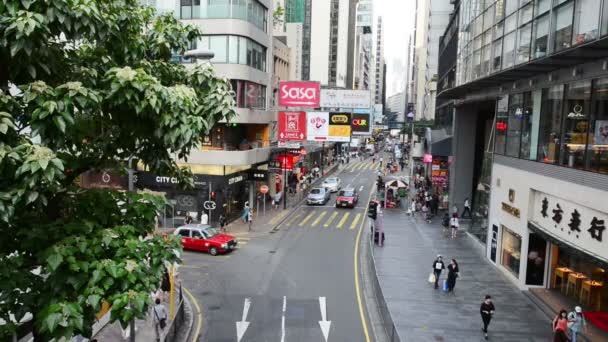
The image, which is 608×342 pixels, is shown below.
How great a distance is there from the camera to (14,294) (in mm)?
6496

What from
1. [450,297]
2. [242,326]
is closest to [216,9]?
[242,326]

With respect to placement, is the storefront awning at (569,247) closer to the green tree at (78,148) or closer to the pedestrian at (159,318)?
the green tree at (78,148)

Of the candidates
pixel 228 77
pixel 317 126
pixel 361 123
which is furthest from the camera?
pixel 361 123

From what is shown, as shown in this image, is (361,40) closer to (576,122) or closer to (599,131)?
(576,122)

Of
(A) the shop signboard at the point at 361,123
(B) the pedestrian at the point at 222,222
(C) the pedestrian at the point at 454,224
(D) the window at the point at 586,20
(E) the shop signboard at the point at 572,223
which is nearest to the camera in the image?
(D) the window at the point at 586,20

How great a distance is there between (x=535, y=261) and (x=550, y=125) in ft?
18.3

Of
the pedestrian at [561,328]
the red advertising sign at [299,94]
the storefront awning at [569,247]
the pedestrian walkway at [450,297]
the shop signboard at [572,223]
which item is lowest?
the pedestrian walkway at [450,297]

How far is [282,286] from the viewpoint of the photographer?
21.2 metres

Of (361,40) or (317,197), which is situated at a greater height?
(361,40)

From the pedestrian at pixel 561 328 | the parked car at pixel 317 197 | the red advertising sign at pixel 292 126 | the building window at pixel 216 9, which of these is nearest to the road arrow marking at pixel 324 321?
the pedestrian at pixel 561 328

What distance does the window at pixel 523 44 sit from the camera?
18531mm

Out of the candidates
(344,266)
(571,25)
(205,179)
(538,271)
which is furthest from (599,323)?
(205,179)

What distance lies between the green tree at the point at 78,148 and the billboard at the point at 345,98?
3868cm

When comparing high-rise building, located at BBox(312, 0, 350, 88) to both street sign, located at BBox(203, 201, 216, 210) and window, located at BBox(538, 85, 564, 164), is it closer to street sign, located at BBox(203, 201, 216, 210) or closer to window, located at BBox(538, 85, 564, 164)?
street sign, located at BBox(203, 201, 216, 210)
